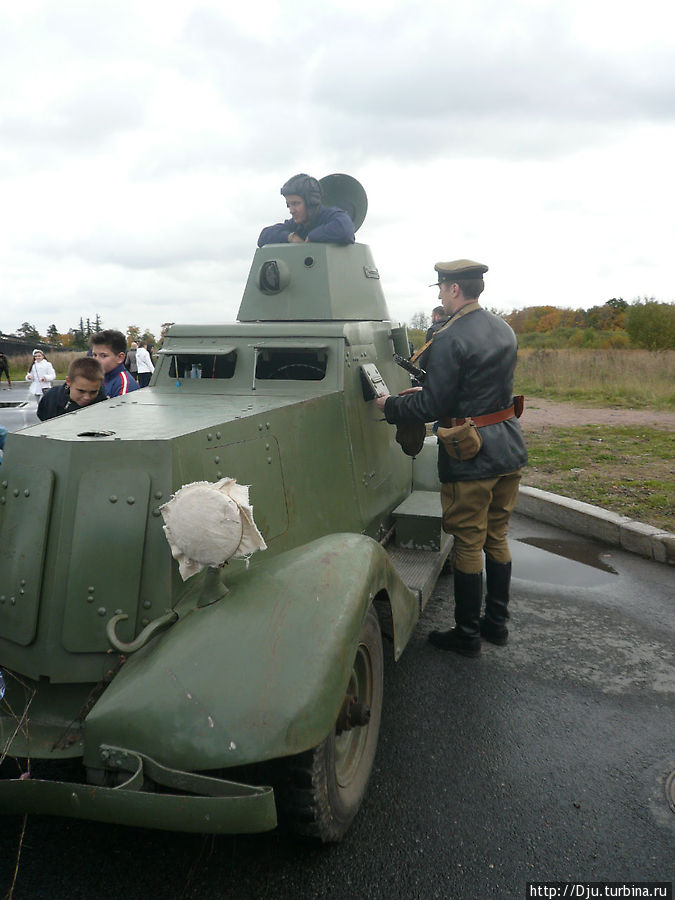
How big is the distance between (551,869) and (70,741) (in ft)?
5.74

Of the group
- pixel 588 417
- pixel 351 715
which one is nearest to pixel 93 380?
pixel 351 715

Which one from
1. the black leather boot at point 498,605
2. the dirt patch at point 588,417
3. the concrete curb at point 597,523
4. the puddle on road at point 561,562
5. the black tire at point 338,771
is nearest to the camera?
the black tire at point 338,771

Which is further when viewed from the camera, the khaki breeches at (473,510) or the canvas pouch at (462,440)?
the khaki breeches at (473,510)

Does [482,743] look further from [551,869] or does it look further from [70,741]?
[70,741]

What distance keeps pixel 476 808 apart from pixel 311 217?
4.20m

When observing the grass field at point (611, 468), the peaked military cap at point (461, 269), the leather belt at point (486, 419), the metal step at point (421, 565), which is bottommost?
the grass field at point (611, 468)

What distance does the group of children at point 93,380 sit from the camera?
4070 millimetres

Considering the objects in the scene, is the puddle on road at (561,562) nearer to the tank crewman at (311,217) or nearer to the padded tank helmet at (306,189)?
the tank crewman at (311,217)

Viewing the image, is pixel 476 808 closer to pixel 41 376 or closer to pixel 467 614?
pixel 467 614

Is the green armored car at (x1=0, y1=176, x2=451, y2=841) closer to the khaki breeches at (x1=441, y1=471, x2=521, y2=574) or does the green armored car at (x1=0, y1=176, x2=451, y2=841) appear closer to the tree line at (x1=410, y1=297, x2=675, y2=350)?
the khaki breeches at (x1=441, y1=471, x2=521, y2=574)

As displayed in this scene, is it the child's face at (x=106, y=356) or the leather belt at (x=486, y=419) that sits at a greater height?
the child's face at (x=106, y=356)

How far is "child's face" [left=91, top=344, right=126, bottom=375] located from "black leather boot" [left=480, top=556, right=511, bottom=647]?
9.69ft

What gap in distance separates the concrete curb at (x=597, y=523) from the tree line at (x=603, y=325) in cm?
743

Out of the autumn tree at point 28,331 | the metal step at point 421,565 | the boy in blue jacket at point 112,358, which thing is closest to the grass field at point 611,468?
the metal step at point 421,565
